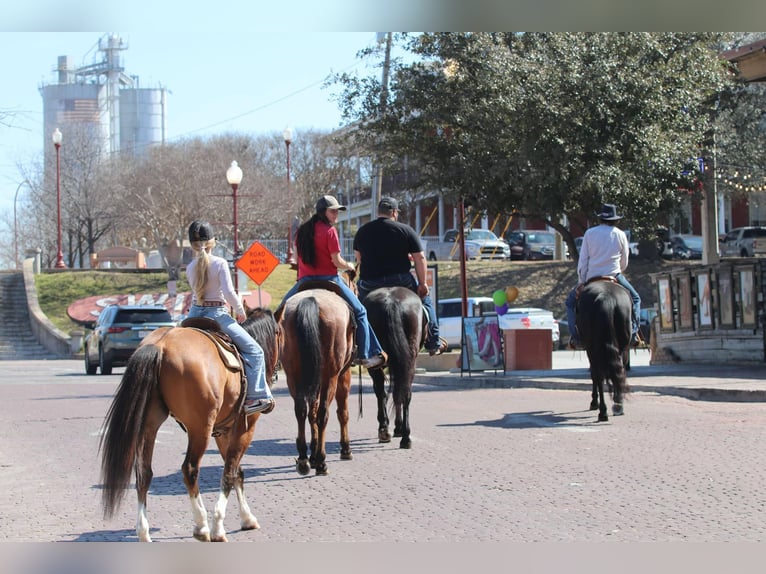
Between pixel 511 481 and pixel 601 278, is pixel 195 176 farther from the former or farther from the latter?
pixel 511 481

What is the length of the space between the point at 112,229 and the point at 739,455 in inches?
2601

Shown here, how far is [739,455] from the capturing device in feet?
34.4

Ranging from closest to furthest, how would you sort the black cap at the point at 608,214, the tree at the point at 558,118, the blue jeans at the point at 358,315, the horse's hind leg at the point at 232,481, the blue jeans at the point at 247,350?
the horse's hind leg at the point at 232,481 < the blue jeans at the point at 247,350 < the blue jeans at the point at 358,315 < the black cap at the point at 608,214 < the tree at the point at 558,118

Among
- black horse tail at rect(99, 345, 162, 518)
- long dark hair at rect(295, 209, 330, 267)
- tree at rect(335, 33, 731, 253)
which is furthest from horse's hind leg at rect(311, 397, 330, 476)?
tree at rect(335, 33, 731, 253)


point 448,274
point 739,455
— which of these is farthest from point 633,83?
point 448,274

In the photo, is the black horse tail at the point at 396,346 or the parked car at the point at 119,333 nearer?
the black horse tail at the point at 396,346

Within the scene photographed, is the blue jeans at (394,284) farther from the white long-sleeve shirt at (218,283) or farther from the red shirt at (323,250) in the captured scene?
the white long-sleeve shirt at (218,283)

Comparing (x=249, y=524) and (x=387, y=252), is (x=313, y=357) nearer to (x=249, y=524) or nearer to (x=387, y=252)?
(x=249, y=524)

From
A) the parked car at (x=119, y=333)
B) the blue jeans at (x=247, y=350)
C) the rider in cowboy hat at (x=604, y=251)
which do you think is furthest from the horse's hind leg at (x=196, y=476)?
the parked car at (x=119, y=333)

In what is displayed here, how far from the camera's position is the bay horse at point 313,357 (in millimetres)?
9672

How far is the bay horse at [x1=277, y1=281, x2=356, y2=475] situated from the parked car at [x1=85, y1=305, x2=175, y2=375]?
1881 cm

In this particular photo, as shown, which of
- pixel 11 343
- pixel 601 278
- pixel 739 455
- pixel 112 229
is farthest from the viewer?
pixel 112 229

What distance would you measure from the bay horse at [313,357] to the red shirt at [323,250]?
33 centimetres

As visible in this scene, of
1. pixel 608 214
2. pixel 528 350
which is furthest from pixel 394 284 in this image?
pixel 528 350
